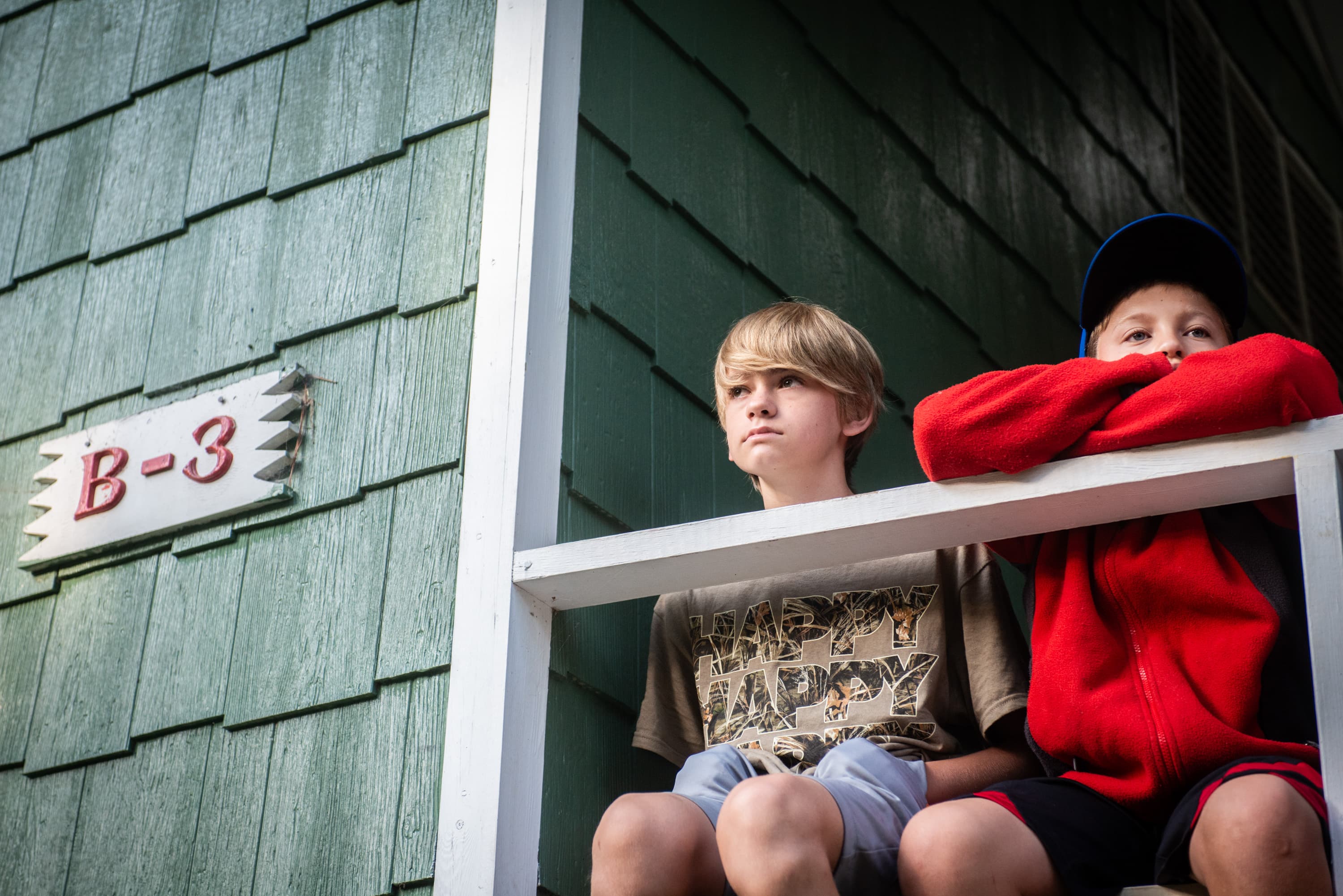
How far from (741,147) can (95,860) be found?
1.65 metres

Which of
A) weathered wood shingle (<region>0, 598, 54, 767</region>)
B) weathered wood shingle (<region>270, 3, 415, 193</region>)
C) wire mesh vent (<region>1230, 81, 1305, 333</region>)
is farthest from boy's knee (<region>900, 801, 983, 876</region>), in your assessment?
wire mesh vent (<region>1230, 81, 1305, 333</region>)

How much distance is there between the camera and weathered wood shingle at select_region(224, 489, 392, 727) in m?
2.27

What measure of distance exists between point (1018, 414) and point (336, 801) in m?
1.08

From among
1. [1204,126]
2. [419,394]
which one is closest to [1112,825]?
[419,394]

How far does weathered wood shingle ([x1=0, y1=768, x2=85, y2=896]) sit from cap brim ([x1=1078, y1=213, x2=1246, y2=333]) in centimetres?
174

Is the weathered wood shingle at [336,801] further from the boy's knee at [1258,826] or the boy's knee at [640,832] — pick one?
the boy's knee at [1258,826]

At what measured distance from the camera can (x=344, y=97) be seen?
2740 millimetres

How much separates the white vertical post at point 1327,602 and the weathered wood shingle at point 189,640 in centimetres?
153

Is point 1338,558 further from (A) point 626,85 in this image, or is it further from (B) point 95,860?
(B) point 95,860

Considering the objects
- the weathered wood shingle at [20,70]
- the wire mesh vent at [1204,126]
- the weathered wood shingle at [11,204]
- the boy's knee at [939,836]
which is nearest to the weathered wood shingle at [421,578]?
the boy's knee at [939,836]

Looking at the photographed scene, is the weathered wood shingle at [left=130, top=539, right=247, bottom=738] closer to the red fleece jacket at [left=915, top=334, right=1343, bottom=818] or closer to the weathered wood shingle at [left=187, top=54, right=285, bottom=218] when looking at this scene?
the weathered wood shingle at [left=187, top=54, right=285, bottom=218]

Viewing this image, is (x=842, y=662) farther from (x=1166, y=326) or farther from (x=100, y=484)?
(x=100, y=484)

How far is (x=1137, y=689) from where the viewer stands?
185 cm

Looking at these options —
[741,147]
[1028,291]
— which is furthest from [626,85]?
[1028,291]
